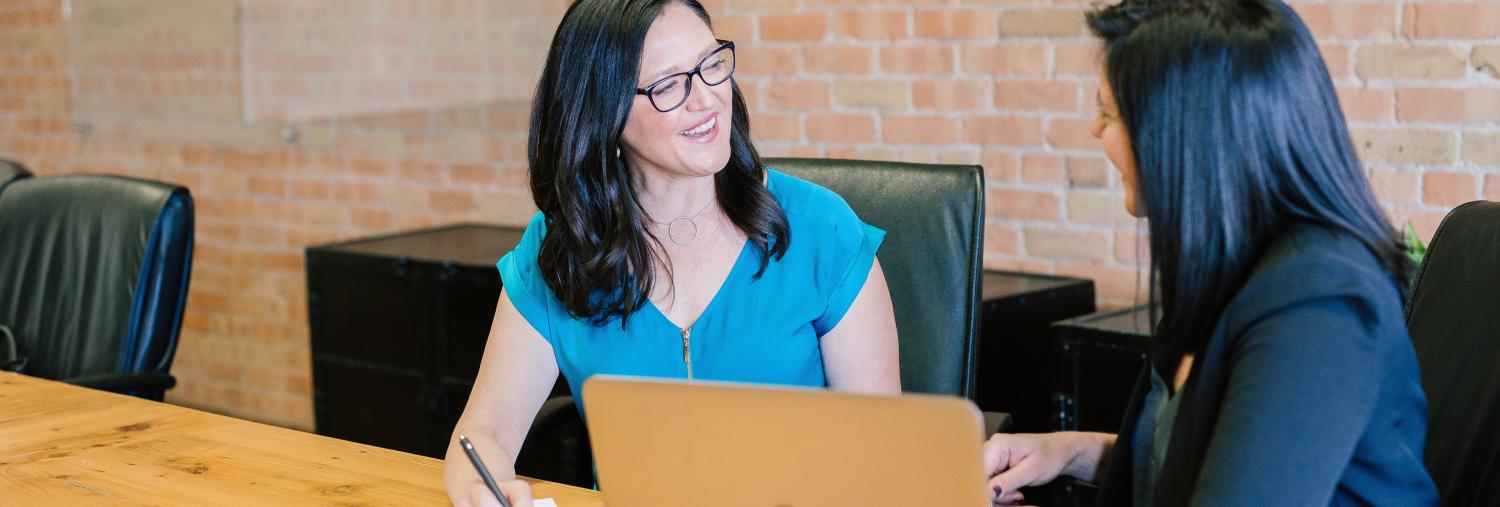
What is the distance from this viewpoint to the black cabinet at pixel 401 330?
10.2 ft

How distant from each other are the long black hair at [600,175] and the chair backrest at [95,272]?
0.92 metres

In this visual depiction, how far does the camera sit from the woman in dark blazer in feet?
3.49

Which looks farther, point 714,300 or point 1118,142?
point 714,300

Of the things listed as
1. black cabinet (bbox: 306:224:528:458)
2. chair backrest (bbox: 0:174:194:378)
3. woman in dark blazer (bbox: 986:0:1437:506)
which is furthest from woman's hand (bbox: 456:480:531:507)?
black cabinet (bbox: 306:224:528:458)

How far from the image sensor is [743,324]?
6.01 ft

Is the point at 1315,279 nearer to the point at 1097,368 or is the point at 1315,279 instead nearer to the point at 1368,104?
the point at 1097,368

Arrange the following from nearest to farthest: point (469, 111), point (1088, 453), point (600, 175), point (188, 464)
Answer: point (1088, 453) → point (188, 464) → point (600, 175) → point (469, 111)

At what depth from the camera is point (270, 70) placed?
12.8 ft

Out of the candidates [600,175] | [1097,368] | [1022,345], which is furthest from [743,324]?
[1022,345]

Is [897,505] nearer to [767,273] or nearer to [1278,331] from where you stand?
[1278,331]

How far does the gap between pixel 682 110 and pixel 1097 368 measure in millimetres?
946

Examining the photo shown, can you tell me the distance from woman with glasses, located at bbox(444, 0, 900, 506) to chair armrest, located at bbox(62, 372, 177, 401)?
0.83m

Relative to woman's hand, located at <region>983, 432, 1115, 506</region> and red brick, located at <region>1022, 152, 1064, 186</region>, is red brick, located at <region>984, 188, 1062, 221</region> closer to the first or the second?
red brick, located at <region>1022, 152, 1064, 186</region>

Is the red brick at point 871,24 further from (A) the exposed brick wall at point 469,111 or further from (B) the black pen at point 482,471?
(B) the black pen at point 482,471
